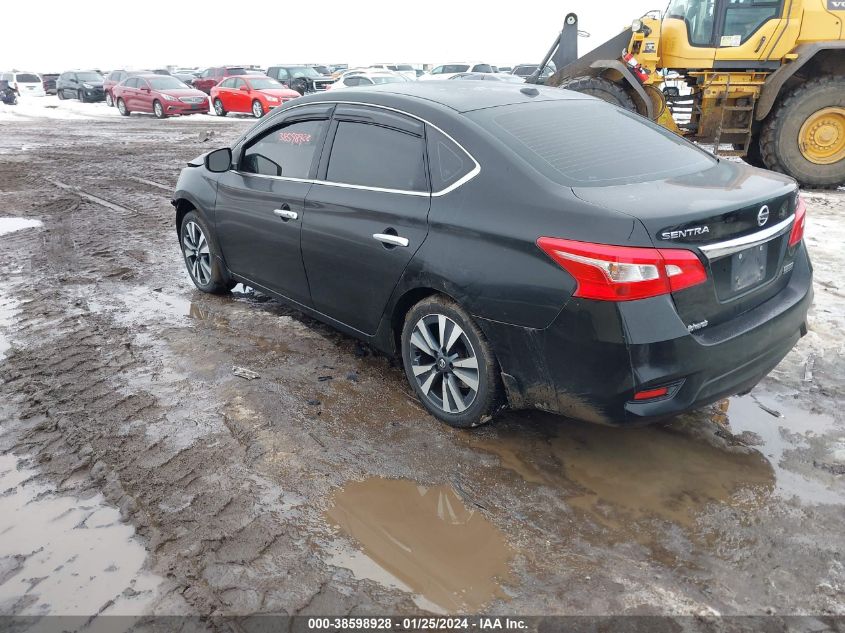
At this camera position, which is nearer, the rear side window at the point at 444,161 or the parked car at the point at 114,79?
the rear side window at the point at 444,161

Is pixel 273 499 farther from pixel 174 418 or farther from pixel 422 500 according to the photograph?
pixel 174 418

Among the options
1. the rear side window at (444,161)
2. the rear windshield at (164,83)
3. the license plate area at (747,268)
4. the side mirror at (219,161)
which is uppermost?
the rear windshield at (164,83)

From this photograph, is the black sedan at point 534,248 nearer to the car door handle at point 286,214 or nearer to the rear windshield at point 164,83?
the car door handle at point 286,214

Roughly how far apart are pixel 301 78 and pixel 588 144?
28.0 metres

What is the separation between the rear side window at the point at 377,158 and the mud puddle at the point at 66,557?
212 centimetres

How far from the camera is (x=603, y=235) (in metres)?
2.65

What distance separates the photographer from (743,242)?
2.83 m

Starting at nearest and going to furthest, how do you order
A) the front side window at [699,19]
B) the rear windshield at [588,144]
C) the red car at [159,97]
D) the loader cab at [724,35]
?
the rear windshield at [588,144] < the loader cab at [724,35] < the front side window at [699,19] < the red car at [159,97]

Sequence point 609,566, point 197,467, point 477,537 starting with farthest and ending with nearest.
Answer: point 197,467 → point 477,537 → point 609,566

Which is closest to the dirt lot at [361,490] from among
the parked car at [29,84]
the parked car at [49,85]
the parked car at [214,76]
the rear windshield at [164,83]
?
the rear windshield at [164,83]

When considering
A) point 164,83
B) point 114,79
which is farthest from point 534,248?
point 114,79

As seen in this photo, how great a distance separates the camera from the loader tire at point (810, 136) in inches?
360

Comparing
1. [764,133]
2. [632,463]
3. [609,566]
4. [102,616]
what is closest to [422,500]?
[609,566]

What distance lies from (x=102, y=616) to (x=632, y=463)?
7.83 ft
